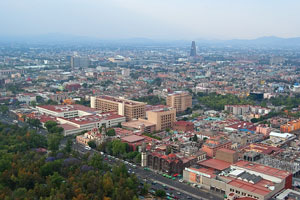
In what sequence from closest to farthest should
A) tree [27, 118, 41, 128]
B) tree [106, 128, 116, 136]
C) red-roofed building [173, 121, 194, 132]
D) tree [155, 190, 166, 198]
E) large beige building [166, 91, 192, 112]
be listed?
tree [155, 190, 166, 198], tree [106, 128, 116, 136], red-roofed building [173, 121, 194, 132], tree [27, 118, 41, 128], large beige building [166, 91, 192, 112]

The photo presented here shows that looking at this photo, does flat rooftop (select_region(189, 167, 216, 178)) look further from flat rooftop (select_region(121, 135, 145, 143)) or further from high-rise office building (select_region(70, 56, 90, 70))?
high-rise office building (select_region(70, 56, 90, 70))

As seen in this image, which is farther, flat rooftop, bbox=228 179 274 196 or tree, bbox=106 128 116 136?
tree, bbox=106 128 116 136

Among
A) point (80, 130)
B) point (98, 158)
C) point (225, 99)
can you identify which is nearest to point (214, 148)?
point (98, 158)

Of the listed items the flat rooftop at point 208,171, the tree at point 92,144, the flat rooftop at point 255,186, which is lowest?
the tree at point 92,144

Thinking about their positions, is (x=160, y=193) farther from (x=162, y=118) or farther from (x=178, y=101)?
(x=178, y=101)

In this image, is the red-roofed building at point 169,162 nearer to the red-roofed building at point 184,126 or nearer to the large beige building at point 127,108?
the red-roofed building at point 184,126

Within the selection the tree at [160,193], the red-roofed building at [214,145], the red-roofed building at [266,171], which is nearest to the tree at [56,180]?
the tree at [160,193]

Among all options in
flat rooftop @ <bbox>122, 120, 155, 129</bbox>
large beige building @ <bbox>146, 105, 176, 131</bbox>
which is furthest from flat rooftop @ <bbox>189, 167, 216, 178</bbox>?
large beige building @ <bbox>146, 105, 176, 131</bbox>

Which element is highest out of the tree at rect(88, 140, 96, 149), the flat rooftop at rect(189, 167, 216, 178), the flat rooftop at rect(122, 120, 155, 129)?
the flat rooftop at rect(189, 167, 216, 178)

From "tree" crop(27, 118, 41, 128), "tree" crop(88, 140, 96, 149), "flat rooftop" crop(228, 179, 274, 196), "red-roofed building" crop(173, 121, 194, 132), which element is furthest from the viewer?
"tree" crop(27, 118, 41, 128)

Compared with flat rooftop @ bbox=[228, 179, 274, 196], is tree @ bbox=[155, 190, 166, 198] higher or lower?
lower

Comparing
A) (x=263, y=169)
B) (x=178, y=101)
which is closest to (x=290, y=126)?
(x=263, y=169)
